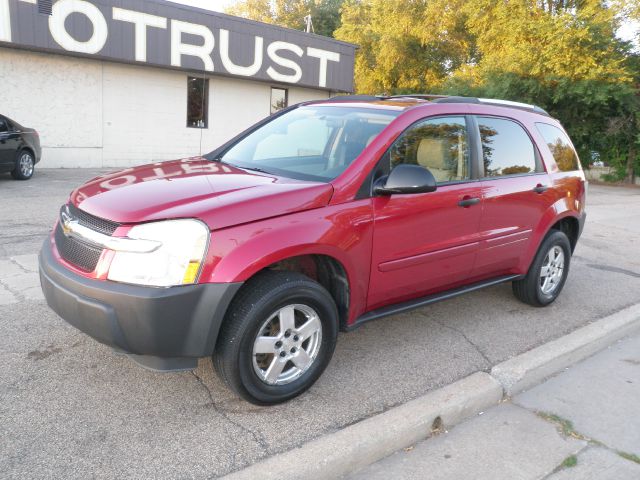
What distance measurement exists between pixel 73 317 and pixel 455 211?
8.56ft

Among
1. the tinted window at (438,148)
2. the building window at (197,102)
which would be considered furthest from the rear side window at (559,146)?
the building window at (197,102)

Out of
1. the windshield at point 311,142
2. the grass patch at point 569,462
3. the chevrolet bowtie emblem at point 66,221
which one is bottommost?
the grass patch at point 569,462

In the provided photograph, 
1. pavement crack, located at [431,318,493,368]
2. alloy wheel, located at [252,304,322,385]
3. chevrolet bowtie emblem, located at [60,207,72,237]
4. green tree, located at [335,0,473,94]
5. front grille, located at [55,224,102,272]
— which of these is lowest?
pavement crack, located at [431,318,493,368]

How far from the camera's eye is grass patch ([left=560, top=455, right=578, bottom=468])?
3.04 metres

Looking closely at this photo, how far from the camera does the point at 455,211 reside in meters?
4.09

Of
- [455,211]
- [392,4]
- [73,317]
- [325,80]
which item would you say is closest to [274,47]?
[325,80]

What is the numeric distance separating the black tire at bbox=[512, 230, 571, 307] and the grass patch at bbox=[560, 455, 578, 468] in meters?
2.21

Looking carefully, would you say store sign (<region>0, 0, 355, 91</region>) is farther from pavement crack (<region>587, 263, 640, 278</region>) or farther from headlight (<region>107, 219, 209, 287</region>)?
headlight (<region>107, 219, 209, 287</region>)

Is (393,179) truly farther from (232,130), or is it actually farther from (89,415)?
(232,130)

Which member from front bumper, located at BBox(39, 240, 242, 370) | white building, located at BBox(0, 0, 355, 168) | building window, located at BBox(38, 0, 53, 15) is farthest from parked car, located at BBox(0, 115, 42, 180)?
front bumper, located at BBox(39, 240, 242, 370)

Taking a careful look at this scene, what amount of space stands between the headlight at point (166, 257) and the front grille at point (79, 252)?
6.9 inches

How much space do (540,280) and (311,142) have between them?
2.53 m

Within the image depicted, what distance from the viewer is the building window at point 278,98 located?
62.1ft

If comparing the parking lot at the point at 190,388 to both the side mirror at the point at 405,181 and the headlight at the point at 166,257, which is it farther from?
the side mirror at the point at 405,181
